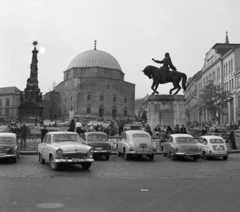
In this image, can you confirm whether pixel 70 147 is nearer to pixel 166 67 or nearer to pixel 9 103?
pixel 166 67

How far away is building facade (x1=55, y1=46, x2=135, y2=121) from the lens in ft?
312

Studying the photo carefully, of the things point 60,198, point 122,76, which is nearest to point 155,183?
point 60,198

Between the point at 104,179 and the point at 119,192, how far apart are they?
2265 millimetres

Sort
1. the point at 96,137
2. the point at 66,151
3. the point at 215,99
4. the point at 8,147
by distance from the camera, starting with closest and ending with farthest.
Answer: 1. the point at 66,151
2. the point at 8,147
3. the point at 96,137
4. the point at 215,99

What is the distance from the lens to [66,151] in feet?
40.7

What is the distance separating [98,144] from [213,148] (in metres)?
6.26

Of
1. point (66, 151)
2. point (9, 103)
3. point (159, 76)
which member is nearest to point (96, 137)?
point (66, 151)

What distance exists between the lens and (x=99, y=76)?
9800 cm

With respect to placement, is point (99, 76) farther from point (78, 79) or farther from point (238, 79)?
point (238, 79)

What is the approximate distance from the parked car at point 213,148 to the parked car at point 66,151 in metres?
7.61

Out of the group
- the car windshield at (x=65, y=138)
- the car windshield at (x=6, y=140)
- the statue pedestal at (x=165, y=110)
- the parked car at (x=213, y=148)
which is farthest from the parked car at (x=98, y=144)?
the statue pedestal at (x=165, y=110)

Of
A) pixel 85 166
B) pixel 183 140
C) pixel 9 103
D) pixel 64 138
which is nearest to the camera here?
pixel 85 166

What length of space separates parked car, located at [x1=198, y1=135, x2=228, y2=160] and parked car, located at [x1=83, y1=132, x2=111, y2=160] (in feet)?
17.8

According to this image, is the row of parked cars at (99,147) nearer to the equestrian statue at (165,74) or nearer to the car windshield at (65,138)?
the car windshield at (65,138)
